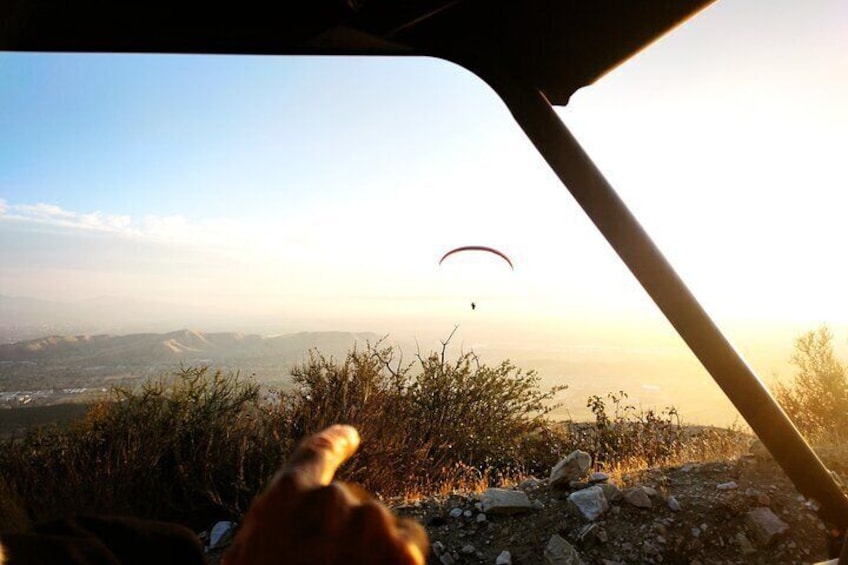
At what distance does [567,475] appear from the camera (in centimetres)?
521

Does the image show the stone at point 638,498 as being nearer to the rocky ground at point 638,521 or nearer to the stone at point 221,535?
the rocky ground at point 638,521

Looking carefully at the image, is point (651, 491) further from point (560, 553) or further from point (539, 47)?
point (539, 47)

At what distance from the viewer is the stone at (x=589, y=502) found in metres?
4.44

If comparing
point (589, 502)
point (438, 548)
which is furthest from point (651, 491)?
point (438, 548)

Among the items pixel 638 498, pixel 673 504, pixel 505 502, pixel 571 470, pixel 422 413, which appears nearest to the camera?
pixel 673 504

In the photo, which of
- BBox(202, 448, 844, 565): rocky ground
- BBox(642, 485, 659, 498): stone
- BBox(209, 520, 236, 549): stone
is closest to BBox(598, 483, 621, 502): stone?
BBox(202, 448, 844, 565): rocky ground

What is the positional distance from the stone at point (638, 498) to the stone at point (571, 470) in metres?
0.63

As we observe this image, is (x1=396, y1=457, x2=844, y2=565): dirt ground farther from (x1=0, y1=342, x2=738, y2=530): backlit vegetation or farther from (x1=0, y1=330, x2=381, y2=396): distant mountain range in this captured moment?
(x1=0, y1=330, x2=381, y2=396): distant mountain range

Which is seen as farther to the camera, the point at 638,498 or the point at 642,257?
the point at 638,498

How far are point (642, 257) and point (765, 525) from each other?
407 centimetres

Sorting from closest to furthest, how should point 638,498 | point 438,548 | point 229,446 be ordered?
point 438,548, point 638,498, point 229,446

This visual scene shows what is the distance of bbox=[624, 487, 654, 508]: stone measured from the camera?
4527 millimetres

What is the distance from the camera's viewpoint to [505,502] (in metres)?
4.81

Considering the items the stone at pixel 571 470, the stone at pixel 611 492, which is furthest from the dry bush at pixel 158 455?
the stone at pixel 611 492
